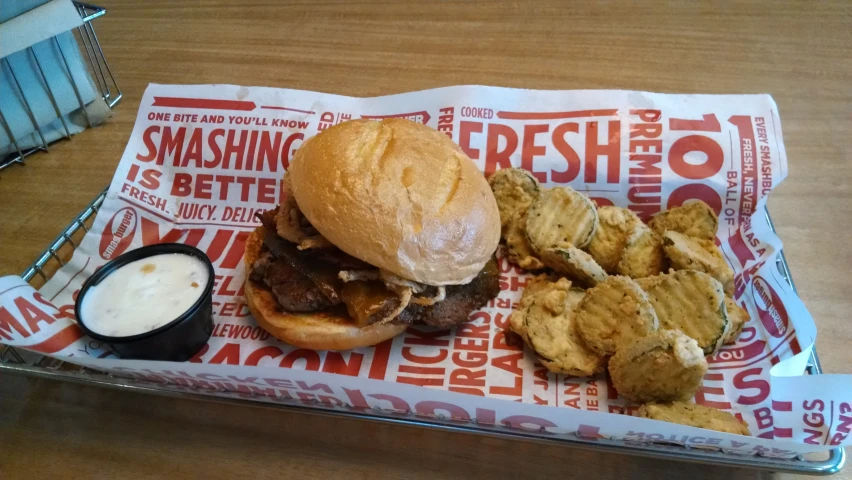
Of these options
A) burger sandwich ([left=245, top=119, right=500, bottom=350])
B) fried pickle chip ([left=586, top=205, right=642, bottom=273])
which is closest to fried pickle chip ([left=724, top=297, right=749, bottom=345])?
fried pickle chip ([left=586, top=205, right=642, bottom=273])

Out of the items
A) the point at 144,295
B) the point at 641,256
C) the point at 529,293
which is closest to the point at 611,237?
the point at 641,256

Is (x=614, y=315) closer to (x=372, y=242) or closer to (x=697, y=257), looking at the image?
(x=697, y=257)

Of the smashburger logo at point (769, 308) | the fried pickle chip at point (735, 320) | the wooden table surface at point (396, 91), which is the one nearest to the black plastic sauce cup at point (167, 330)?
the wooden table surface at point (396, 91)

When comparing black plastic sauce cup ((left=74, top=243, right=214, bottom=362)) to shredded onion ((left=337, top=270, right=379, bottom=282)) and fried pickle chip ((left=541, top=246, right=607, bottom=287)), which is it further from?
fried pickle chip ((left=541, top=246, right=607, bottom=287))

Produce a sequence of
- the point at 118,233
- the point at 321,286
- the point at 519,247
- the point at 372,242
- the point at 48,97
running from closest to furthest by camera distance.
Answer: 1. the point at 372,242
2. the point at 321,286
3. the point at 519,247
4. the point at 118,233
5. the point at 48,97

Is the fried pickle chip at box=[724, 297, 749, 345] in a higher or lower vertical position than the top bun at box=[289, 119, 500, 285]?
lower

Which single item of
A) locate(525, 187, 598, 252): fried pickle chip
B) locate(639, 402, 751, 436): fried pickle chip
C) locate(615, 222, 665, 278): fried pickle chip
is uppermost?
locate(525, 187, 598, 252): fried pickle chip
